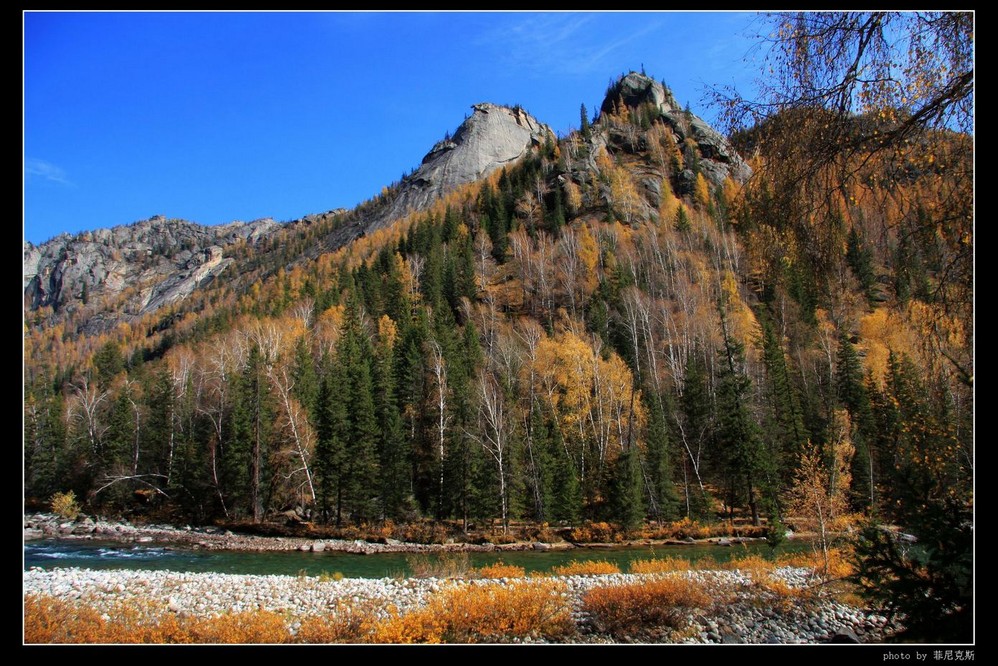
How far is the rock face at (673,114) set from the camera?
77.7 metres

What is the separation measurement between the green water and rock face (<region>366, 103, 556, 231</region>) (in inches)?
3514

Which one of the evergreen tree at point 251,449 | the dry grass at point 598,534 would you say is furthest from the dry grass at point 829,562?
the evergreen tree at point 251,449

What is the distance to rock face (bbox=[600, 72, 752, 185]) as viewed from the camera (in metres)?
77.7

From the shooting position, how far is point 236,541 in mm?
27047

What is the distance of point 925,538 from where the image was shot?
219 inches

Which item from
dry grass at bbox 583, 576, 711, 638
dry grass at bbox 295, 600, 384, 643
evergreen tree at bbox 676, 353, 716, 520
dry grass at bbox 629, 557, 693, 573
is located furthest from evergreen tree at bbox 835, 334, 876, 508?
dry grass at bbox 295, 600, 384, 643

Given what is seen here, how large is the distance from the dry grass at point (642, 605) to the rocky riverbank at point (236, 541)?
14.7 meters

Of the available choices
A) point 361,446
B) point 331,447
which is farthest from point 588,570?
point 331,447

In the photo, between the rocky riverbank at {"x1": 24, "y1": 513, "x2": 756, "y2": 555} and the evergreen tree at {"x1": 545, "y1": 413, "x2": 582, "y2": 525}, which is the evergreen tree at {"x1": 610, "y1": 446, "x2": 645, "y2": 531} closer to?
the rocky riverbank at {"x1": 24, "y1": 513, "x2": 756, "y2": 555}

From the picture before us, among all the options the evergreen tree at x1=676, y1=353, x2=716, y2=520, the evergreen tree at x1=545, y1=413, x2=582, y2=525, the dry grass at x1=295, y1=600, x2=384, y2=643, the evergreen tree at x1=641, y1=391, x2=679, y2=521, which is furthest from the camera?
the evergreen tree at x1=676, y1=353, x2=716, y2=520

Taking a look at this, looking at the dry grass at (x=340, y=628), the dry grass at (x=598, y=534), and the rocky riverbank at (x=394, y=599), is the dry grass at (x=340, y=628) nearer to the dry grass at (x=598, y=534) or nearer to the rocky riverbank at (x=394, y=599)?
the rocky riverbank at (x=394, y=599)

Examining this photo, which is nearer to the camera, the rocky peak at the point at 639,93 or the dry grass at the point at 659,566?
the dry grass at the point at 659,566
